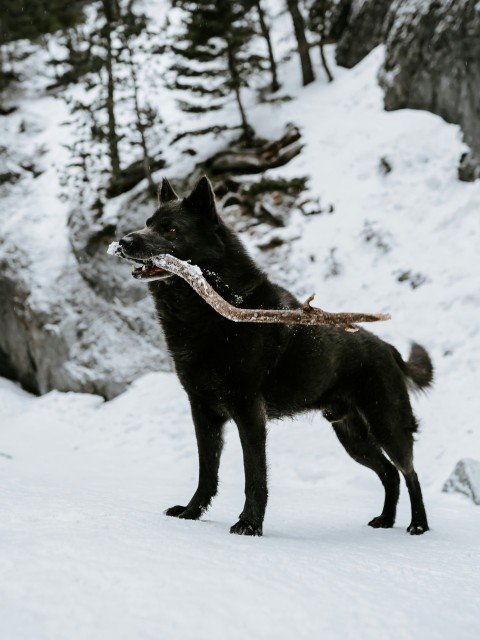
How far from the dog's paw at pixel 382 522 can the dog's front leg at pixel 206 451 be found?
129 centimetres

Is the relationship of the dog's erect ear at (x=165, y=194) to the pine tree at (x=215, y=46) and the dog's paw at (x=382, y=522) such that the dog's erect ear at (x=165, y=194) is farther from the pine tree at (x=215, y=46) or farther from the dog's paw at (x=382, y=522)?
the pine tree at (x=215, y=46)

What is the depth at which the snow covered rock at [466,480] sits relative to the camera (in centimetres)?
497

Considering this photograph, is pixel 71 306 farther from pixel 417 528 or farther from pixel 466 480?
pixel 417 528

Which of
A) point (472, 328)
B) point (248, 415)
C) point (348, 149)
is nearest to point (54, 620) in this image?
point (248, 415)

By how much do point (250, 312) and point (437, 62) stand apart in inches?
421

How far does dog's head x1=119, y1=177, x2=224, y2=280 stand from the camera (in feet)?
10.9

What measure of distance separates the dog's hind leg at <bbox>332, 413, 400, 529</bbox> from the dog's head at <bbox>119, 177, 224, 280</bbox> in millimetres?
1734

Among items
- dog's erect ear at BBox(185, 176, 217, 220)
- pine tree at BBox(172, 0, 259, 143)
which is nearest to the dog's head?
dog's erect ear at BBox(185, 176, 217, 220)

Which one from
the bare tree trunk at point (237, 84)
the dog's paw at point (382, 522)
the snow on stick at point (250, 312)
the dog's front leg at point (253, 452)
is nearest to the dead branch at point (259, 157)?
the bare tree trunk at point (237, 84)

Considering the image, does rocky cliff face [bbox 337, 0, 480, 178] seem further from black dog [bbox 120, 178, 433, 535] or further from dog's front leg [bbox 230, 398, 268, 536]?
dog's front leg [bbox 230, 398, 268, 536]

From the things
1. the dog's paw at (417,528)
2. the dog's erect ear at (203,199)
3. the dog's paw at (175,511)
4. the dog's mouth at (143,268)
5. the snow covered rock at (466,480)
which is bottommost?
the snow covered rock at (466,480)

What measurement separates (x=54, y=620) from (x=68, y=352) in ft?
38.3

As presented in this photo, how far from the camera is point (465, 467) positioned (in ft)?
16.9

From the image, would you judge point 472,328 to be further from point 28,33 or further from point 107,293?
point 28,33
